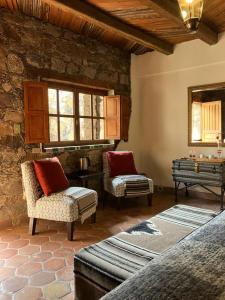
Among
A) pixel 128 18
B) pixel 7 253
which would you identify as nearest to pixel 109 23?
pixel 128 18

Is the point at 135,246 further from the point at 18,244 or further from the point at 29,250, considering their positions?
the point at 18,244

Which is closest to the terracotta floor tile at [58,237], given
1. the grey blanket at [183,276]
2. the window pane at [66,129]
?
the window pane at [66,129]

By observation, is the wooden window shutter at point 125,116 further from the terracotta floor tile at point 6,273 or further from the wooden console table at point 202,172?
the terracotta floor tile at point 6,273

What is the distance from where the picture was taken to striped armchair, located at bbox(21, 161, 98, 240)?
2867 mm

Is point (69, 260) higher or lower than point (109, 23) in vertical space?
lower

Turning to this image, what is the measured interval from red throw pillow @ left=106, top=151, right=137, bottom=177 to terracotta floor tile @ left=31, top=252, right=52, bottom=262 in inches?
79.1

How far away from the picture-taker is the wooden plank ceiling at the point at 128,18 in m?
3.12

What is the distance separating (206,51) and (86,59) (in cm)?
211

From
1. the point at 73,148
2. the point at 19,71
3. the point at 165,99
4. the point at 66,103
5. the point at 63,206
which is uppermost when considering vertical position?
the point at 19,71

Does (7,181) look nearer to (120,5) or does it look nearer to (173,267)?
(120,5)

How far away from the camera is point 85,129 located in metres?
4.64

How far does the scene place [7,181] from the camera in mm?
3354

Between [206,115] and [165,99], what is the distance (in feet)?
2.93

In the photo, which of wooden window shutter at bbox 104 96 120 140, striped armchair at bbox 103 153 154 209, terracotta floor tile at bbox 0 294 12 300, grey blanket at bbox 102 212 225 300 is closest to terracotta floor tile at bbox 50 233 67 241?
terracotta floor tile at bbox 0 294 12 300
